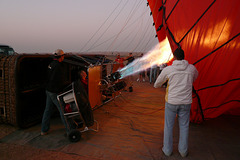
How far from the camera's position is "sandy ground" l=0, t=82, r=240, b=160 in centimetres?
271

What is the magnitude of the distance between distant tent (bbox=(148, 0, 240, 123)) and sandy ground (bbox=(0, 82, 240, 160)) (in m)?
0.62

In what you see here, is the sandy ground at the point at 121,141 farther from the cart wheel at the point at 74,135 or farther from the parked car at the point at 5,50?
the parked car at the point at 5,50

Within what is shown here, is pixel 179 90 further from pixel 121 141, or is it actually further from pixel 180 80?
pixel 121 141

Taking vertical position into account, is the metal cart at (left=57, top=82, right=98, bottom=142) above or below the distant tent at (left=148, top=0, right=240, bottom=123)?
below

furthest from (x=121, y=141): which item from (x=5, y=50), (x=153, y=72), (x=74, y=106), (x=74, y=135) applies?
(x=5, y=50)

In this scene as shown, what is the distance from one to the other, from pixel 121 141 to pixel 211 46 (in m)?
2.58

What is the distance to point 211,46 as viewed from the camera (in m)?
3.23

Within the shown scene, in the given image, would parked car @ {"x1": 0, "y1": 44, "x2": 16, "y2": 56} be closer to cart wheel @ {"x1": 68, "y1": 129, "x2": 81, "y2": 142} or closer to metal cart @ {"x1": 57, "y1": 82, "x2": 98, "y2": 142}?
metal cart @ {"x1": 57, "y1": 82, "x2": 98, "y2": 142}

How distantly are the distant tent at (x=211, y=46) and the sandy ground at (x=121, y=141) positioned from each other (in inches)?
24.3

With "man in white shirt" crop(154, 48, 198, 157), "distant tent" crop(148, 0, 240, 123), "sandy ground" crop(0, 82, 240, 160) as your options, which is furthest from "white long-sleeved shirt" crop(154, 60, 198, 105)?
"distant tent" crop(148, 0, 240, 123)

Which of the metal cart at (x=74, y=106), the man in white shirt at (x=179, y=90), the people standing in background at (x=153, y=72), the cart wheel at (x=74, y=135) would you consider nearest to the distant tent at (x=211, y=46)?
the man in white shirt at (x=179, y=90)

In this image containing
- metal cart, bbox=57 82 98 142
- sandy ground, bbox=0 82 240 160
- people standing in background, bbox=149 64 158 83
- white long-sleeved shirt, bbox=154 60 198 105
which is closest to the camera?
white long-sleeved shirt, bbox=154 60 198 105

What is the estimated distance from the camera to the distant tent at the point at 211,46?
302cm

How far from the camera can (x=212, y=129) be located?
12.2 ft
